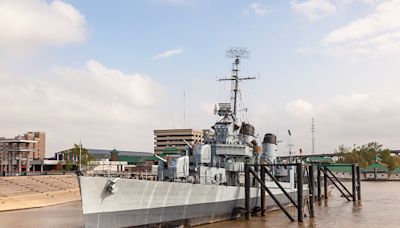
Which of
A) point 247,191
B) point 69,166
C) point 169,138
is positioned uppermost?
point 169,138

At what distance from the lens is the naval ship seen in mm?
27516

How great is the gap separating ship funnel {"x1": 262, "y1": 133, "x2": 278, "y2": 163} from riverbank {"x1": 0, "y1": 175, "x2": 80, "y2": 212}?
26253 millimetres

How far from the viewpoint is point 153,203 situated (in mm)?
30219

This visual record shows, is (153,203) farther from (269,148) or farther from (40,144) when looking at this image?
(40,144)

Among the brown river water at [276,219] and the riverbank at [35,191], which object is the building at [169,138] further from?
the brown river water at [276,219]

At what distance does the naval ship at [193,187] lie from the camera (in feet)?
90.3

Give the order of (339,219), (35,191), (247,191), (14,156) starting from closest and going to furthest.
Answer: (247,191), (339,219), (35,191), (14,156)

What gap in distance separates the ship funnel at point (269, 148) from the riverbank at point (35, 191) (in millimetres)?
26253

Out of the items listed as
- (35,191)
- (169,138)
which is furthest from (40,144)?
(35,191)

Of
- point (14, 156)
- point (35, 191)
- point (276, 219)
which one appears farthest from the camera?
point (14, 156)

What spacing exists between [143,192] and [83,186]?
14.0 feet

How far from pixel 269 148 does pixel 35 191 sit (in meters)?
31.6

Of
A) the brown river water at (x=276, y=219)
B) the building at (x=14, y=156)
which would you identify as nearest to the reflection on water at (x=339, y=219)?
the brown river water at (x=276, y=219)

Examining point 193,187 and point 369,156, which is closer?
point 193,187
